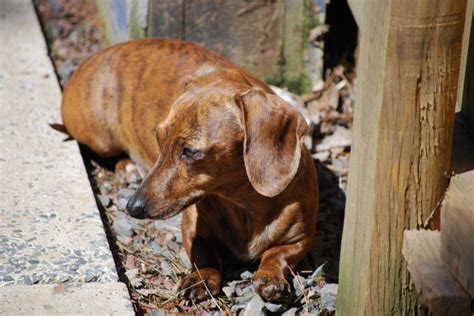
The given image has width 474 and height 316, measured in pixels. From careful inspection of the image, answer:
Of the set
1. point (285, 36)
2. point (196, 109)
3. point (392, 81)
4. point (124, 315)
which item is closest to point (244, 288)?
point (124, 315)

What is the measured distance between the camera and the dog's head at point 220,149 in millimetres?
2871

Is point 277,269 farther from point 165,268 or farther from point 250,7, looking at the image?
point 250,7

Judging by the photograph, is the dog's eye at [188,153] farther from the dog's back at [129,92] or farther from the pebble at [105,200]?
the pebble at [105,200]

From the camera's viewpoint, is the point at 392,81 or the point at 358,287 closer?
the point at 392,81

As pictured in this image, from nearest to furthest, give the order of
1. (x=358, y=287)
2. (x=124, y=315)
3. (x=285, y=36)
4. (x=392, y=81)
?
(x=392, y=81) → (x=358, y=287) → (x=124, y=315) → (x=285, y=36)

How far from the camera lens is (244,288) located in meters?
3.26

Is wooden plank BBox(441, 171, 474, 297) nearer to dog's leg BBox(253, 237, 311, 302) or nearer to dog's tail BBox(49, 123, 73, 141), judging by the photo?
dog's leg BBox(253, 237, 311, 302)

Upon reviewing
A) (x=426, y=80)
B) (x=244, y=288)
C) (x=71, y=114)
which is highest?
(x=426, y=80)

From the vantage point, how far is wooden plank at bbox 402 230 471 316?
2.28m

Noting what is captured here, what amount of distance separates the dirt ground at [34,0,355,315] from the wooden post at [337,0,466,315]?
1.99 feet

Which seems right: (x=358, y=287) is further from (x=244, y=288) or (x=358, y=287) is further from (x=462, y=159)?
(x=244, y=288)

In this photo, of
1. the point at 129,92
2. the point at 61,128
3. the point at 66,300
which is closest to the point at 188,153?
the point at 66,300

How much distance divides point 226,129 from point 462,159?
85 cm

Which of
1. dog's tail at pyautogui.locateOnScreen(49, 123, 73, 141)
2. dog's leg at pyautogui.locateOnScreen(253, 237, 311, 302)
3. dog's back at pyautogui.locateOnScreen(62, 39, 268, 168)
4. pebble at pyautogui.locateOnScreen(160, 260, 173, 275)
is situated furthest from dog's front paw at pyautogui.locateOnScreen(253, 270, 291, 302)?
dog's tail at pyautogui.locateOnScreen(49, 123, 73, 141)
